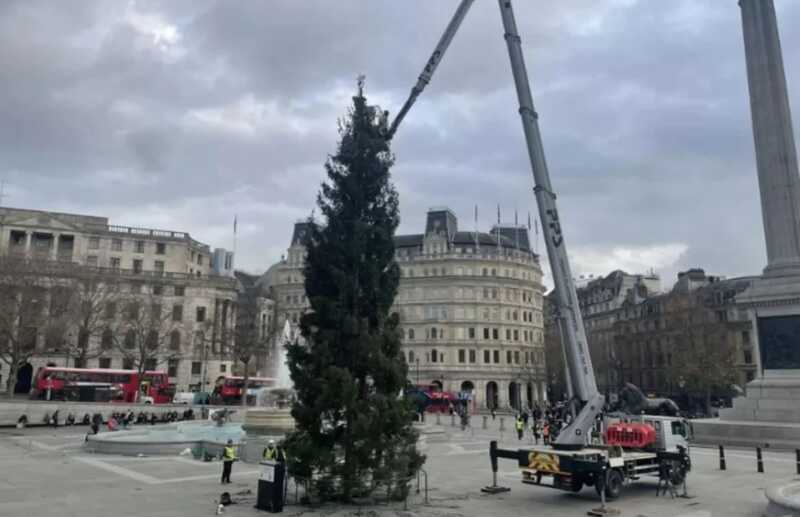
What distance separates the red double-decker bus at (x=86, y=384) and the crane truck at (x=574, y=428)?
45.7m

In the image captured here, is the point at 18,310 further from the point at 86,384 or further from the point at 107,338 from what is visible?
the point at 107,338

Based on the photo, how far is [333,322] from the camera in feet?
50.8

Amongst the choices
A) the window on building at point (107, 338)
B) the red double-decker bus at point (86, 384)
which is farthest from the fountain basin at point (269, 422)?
the window on building at point (107, 338)

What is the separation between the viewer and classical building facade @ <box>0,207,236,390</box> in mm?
79375

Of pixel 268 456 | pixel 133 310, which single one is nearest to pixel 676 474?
pixel 268 456

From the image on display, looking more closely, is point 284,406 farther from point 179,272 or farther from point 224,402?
point 179,272

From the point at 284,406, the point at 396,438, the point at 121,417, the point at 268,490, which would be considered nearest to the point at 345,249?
the point at 396,438

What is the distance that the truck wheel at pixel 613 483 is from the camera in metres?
16.0

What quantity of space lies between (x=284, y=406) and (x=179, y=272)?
64.1 metres

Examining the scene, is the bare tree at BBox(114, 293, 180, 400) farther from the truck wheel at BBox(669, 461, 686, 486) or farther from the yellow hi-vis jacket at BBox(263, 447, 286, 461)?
the truck wheel at BBox(669, 461, 686, 486)

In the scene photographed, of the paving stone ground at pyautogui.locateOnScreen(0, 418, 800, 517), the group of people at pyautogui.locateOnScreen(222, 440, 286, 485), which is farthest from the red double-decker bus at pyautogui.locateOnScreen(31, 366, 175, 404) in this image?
the group of people at pyautogui.locateOnScreen(222, 440, 286, 485)

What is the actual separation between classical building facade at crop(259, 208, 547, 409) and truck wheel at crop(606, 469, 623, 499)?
71.7 metres

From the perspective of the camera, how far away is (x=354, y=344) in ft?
50.3

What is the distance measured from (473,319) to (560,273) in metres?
74.6
